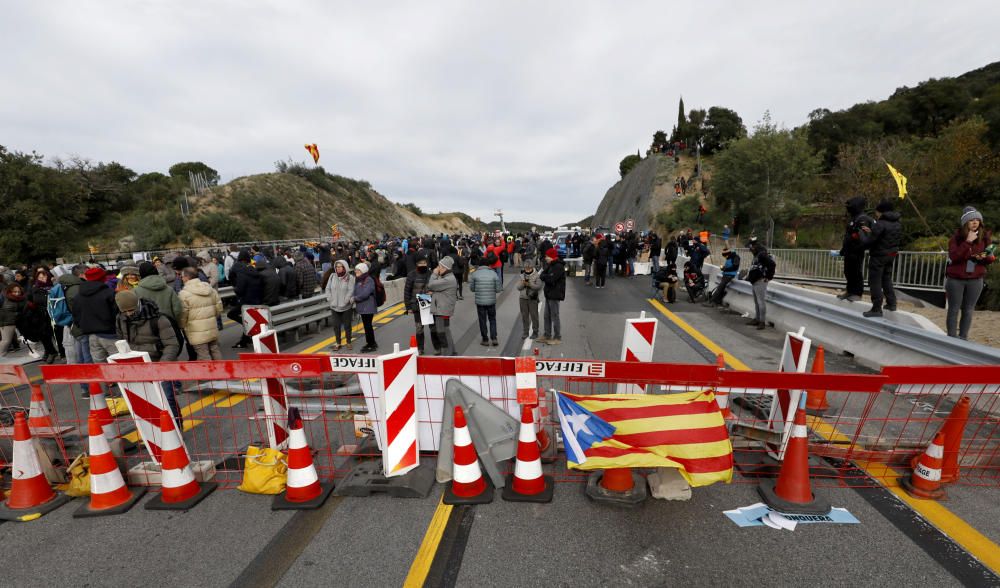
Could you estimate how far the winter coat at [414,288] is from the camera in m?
8.00

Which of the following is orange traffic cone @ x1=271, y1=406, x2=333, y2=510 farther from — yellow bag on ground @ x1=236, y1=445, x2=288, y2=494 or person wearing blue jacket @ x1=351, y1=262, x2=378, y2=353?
person wearing blue jacket @ x1=351, y1=262, x2=378, y2=353

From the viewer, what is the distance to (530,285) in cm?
842

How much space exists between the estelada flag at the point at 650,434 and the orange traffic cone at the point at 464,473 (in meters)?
0.74

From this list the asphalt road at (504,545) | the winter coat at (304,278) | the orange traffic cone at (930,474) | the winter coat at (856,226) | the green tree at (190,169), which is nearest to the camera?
the asphalt road at (504,545)

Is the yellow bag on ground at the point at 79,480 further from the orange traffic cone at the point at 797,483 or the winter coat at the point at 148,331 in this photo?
the orange traffic cone at the point at 797,483

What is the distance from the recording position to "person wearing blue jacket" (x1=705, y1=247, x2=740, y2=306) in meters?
10.9

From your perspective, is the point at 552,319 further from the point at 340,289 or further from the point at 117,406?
the point at 117,406

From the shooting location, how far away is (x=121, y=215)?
48.7 metres

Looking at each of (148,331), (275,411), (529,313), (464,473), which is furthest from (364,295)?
(464,473)

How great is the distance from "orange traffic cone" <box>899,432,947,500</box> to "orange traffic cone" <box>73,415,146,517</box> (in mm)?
6020

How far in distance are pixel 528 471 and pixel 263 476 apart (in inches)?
84.8

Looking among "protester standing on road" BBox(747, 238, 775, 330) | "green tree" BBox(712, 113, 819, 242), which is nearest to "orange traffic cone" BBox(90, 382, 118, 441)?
"protester standing on road" BBox(747, 238, 775, 330)

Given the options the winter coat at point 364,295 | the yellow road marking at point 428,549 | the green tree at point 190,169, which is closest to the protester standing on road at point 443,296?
the winter coat at point 364,295

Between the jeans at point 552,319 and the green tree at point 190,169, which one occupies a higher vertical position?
the green tree at point 190,169
